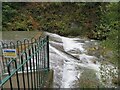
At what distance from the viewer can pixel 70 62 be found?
15.2 ft

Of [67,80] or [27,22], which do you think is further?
[27,22]

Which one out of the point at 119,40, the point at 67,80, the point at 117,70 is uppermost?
the point at 119,40

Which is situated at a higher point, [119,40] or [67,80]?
[119,40]

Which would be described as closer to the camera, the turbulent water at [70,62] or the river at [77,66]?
the river at [77,66]

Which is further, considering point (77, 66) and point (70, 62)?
point (70, 62)

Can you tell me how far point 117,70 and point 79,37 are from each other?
4093mm

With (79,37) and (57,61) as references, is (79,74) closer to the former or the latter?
(57,61)

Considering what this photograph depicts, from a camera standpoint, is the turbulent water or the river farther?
the turbulent water

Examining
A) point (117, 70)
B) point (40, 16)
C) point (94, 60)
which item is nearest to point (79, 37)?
point (40, 16)

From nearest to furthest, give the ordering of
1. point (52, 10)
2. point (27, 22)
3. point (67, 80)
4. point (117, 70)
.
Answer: point (117, 70)
point (67, 80)
point (27, 22)
point (52, 10)

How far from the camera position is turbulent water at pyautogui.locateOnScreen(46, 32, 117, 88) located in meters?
3.63

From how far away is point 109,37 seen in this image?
10.3 feet

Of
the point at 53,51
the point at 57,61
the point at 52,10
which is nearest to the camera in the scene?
the point at 57,61

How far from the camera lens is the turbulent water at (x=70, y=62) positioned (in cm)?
363
